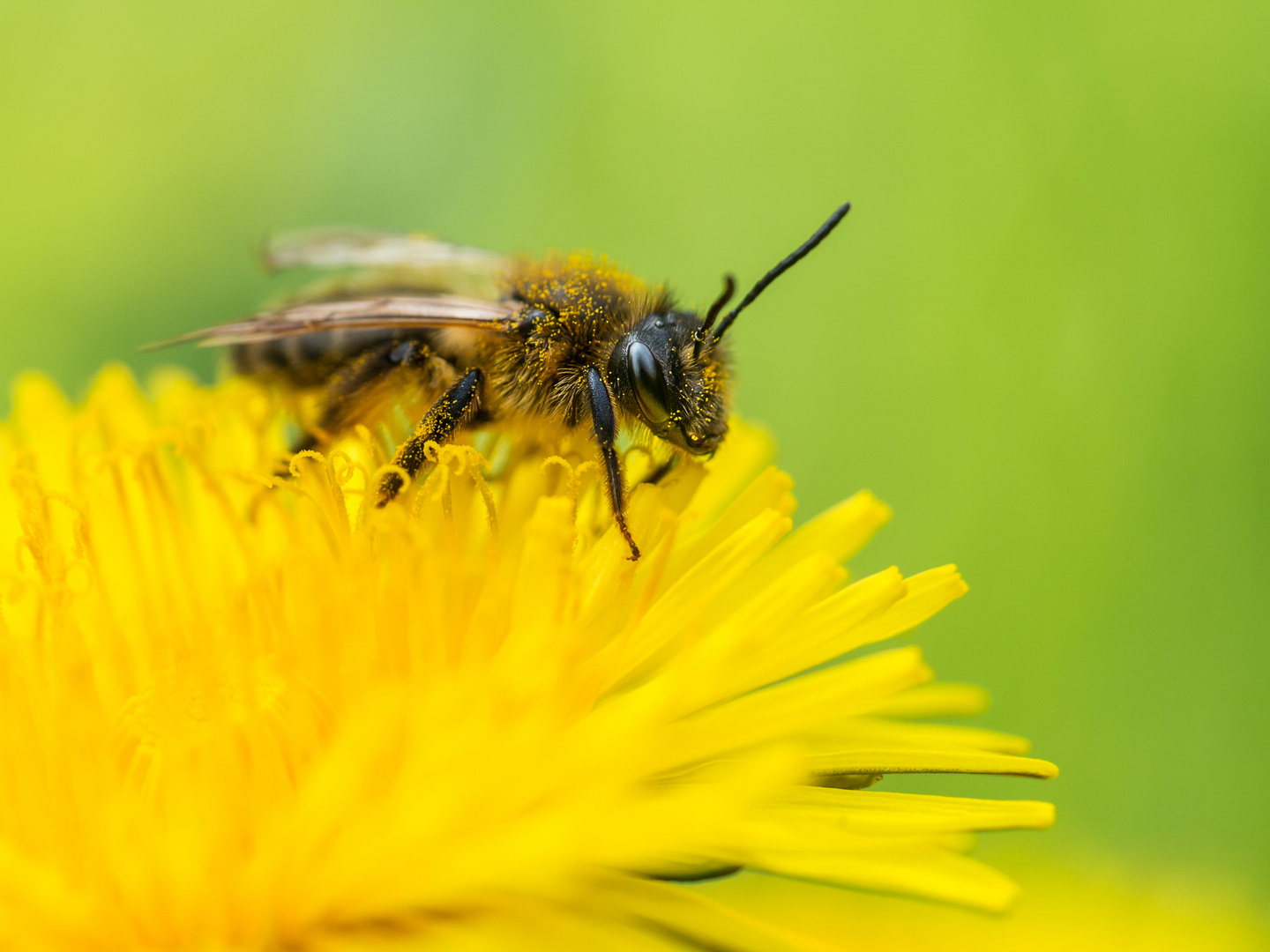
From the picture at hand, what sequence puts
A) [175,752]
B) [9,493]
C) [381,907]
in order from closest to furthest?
[381,907]
[175,752]
[9,493]

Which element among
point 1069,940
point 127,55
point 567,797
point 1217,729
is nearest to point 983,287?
point 1217,729

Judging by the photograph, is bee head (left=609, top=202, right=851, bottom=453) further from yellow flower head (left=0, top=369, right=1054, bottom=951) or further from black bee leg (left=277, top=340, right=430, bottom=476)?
black bee leg (left=277, top=340, right=430, bottom=476)

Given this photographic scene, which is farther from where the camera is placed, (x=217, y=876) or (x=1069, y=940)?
(x=1069, y=940)

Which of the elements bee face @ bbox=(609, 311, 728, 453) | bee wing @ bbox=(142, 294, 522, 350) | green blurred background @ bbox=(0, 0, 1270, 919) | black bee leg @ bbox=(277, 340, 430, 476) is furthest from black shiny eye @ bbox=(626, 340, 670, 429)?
green blurred background @ bbox=(0, 0, 1270, 919)

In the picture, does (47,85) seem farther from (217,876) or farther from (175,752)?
(217,876)

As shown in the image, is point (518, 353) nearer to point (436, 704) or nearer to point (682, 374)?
point (682, 374)

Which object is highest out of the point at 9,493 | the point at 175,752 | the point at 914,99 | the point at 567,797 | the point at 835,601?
the point at 914,99

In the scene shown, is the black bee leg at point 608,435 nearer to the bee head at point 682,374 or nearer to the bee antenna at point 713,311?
the bee head at point 682,374
